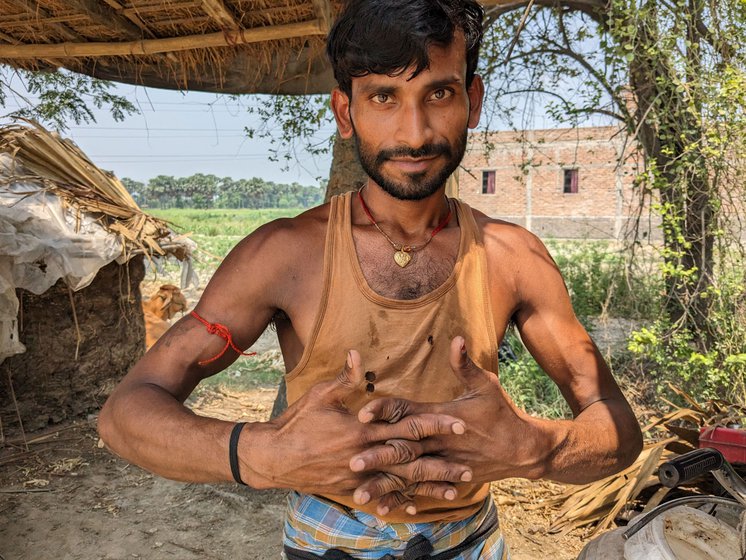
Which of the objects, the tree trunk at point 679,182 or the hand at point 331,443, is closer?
the hand at point 331,443

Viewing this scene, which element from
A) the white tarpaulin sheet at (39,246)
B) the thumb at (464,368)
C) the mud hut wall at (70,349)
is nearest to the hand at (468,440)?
the thumb at (464,368)

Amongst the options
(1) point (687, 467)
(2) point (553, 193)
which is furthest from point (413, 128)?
(2) point (553, 193)

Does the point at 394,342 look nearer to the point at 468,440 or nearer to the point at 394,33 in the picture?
the point at 468,440

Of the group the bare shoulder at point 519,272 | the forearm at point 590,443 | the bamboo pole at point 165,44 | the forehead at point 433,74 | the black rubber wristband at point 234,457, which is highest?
the bamboo pole at point 165,44

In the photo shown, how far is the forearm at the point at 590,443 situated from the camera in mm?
1413

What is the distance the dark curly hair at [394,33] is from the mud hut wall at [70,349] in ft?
13.7

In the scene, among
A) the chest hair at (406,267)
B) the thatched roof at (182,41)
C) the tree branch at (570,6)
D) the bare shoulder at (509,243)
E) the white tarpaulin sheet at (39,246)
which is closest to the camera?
the chest hair at (406,267)

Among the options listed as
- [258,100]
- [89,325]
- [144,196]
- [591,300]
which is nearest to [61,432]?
[89,325]

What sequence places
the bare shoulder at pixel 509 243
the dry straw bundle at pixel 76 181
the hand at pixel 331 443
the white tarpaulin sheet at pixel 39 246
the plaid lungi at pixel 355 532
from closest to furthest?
the hand at pixel 331 443 < the plaid lungi at pixel 355 532 < the bare shoulder at pixel 509 243 < the white tarpaulin sheet at pixel 39 246 < the dry straw bundle at pixel 76 181

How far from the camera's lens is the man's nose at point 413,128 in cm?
156

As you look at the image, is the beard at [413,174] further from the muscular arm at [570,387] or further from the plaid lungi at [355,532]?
the plaid lungi at [355,532]

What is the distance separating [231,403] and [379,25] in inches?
199

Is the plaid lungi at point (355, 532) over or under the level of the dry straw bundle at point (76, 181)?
under

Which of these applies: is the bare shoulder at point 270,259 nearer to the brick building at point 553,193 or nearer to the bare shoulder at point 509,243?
the bare shoulder at point 509,243
